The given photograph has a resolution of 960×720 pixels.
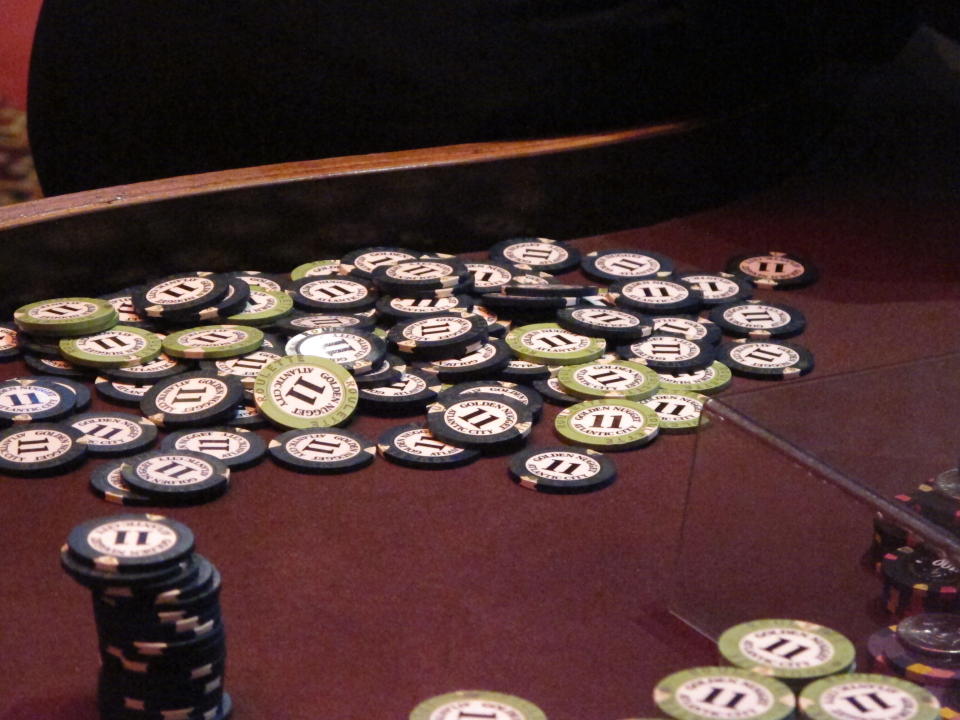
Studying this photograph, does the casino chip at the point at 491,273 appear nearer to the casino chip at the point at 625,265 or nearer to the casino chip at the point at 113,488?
the casino chip at the point at 625,265

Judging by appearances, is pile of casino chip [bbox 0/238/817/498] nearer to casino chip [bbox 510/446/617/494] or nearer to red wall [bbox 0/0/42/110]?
casino chip [bbox 510/446/617/494]

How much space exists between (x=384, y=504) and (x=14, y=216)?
105 cm

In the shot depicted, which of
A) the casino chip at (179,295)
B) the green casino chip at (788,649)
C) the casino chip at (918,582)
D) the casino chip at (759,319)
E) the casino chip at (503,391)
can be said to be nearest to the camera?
the green casino chip at (788,649)

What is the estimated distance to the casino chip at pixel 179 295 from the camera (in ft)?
9.10

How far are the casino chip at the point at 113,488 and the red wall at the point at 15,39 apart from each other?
8.60 ft

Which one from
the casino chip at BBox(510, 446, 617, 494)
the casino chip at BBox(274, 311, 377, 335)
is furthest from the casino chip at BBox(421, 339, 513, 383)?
the casino chip at BBox(510, 446, 617, 494)

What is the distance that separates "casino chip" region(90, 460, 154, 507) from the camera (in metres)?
2.17

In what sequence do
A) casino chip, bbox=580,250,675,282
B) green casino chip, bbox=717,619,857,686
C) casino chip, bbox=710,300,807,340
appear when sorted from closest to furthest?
green casino chip, bbox=717,619,857,686 < casino chip, bbox=710,300,807,340 < casino chip, bbox=580,250,675,282

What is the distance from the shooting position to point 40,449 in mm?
2295

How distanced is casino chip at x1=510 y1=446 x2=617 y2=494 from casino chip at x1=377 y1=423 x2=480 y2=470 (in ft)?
0.29

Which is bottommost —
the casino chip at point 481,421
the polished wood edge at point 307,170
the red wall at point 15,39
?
the casino chip at point 481,421

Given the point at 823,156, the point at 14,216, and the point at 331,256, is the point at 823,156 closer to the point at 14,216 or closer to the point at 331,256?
the point at 331,256

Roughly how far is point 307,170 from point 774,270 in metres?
1.07

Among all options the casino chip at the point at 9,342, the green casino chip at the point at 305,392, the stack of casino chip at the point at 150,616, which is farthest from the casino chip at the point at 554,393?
the stack of casino chip at the point at 150,616
